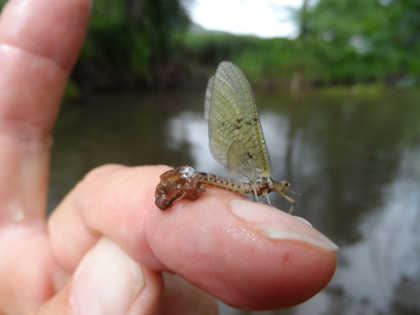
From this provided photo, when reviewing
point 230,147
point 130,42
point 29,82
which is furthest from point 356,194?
point 130,42

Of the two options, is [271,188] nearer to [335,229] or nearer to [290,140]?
[335,229]

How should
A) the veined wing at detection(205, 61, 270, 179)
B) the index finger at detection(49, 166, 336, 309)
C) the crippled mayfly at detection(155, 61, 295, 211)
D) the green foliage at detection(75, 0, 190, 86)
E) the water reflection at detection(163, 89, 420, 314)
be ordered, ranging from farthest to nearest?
the green foliage at detection(75, 0, 190, 86) → the water reflection at detection(163, 89, 420, 314) → the veined wing at detection(205, 61, 270, 179) → the crippled mayfly at detection(155, 61, 295, 211) → the index finger at detection(49, 166, 336, 309)

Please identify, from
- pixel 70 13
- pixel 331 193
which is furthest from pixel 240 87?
pixel 331 193

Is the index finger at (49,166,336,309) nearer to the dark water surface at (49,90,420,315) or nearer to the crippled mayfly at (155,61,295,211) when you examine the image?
the crippled mayfly at (155,61,295,211)

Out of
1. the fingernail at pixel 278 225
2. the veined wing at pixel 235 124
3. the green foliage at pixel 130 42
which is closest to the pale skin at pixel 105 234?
the fingernail at pixel 278 225

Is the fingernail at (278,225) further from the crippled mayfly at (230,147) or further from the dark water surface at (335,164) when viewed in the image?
the dark water surface at (335,164)

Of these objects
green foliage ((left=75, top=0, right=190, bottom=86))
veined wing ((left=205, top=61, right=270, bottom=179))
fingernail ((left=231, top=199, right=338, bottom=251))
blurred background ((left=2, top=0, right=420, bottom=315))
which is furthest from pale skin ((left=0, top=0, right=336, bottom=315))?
green foliage ((left=75, top=0, right=190, bottom=86))

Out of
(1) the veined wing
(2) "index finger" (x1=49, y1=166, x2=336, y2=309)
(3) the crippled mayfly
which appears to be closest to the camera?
(2) "index finger" (x1=49, y1=166, x2=336, y2=309)

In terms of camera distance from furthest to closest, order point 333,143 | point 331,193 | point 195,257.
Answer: point 333,143 → point 331,193 → point 195,257
